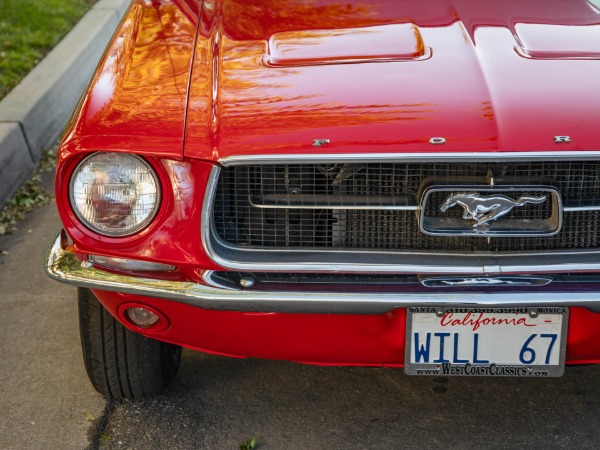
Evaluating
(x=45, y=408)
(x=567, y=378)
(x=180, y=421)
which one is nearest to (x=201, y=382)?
(x=180, y=421)

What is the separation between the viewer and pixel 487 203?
2.47 m

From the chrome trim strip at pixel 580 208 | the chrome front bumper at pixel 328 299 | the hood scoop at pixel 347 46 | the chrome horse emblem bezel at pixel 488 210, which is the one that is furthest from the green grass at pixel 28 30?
the chrome trim strip at pixel 580 208

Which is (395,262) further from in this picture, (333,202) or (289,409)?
(289,409)

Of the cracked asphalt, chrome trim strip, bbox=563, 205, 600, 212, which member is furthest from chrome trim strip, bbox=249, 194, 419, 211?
the cracked asphalt

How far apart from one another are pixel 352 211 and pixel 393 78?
15.7 inches

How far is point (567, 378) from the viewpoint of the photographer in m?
3.29

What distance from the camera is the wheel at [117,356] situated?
294 centimetres

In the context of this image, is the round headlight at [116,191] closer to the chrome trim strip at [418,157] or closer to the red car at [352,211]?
the red car at [352,211]

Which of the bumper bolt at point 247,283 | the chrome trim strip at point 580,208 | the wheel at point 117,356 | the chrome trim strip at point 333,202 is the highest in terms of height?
the chrome trim strip at point 333,202

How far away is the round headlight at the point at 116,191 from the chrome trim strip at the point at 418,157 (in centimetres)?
25

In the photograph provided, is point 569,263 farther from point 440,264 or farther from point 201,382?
point 201,382

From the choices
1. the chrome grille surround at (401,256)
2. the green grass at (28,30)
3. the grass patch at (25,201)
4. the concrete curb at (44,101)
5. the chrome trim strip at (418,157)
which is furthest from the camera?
the green grass at (28,30)

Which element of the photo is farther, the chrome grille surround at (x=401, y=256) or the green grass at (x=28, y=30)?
the green grass at (x=28, y=30)

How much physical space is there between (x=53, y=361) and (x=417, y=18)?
5.80 feet
